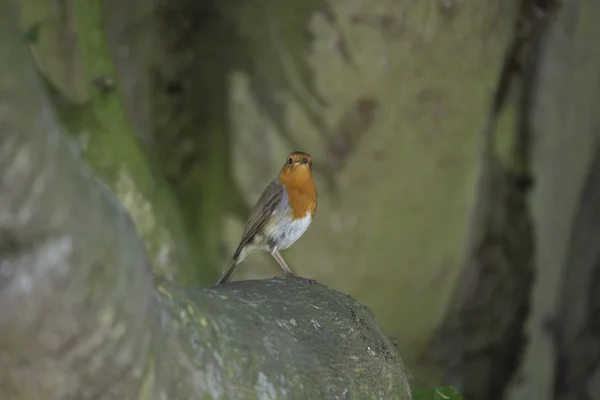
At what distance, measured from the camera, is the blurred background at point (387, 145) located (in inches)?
83.8

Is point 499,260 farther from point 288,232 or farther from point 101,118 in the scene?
point 101,118

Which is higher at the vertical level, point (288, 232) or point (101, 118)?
point (101, 118)

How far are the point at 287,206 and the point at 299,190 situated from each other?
0.15 ft

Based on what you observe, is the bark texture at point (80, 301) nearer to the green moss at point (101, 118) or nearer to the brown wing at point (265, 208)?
the brown wing at point (265, 208)

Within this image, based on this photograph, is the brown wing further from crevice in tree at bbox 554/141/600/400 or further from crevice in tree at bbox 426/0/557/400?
crevice in tree at bbox 554/141/600/400

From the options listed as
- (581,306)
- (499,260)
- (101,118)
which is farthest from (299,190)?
(581,306)

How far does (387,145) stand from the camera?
222cm

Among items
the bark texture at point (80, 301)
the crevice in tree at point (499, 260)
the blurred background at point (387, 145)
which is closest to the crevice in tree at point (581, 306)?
the blurred background at point (387, 145)

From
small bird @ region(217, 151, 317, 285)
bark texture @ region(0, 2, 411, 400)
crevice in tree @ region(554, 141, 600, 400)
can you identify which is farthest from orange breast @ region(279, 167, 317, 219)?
crevice in tree @ region(554, 141, 600, 400)

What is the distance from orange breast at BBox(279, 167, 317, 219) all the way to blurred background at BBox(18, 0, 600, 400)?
0.69 metres

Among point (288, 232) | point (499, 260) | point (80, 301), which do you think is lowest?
point (80, 301)

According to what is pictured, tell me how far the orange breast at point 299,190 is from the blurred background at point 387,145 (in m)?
0.69

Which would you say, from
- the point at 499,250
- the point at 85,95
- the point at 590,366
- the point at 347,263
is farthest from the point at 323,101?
the point at 590,366

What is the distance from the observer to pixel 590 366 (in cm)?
255
